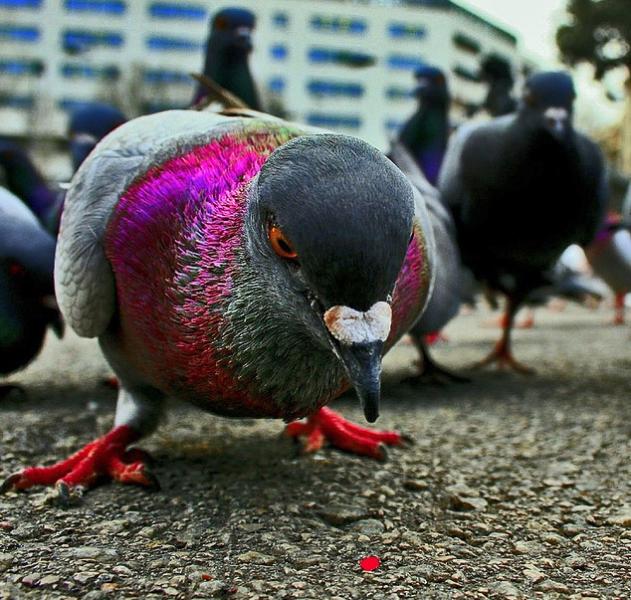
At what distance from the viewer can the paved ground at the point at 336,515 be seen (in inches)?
72.7

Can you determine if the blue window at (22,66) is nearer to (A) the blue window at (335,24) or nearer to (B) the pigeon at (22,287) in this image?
(A) the blue window at (335,24)

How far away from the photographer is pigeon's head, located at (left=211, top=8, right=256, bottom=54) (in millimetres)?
5340

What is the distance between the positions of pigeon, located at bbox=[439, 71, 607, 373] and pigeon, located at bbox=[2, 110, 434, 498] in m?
2.05

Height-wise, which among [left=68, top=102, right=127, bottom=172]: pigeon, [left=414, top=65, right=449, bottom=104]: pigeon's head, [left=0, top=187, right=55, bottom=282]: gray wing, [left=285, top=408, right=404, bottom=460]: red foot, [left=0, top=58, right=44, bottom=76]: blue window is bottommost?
[left=0, top=58, right=44, bottom=76]: blue window

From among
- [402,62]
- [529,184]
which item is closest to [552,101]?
[529,184]

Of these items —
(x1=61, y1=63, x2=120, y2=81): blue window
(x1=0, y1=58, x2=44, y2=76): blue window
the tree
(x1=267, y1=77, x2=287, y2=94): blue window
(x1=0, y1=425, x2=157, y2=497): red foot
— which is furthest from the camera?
(x1=267, y1=77, x2=287, y2=94): blue window

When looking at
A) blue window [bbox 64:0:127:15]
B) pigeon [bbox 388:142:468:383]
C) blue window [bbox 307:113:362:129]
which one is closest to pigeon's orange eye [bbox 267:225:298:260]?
pigeon [bbox 388:142:468:383]

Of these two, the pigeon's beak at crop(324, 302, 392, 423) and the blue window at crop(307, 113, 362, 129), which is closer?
the pigeon's beak at crop(324, 302, 392, 423)

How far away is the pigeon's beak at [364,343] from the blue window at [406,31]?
49.0 metres

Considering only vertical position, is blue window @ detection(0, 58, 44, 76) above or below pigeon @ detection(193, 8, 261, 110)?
below

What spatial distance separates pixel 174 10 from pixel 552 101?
4395 centimetres

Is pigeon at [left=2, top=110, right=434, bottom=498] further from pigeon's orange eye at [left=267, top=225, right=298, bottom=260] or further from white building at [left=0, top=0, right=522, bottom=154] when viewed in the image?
white building at [left=0, top=0, right=522, bottom=154]

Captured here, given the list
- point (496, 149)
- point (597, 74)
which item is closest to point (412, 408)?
point (496, 149)

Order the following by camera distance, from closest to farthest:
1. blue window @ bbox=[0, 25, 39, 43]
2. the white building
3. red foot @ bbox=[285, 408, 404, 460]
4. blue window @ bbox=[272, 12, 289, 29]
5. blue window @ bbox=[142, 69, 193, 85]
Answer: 1. red foot @ bbox=[285, 408, 404, 460]
2. blue window @ bbox=[142, 69, 193, 85]
3. blue window @ bbox=[0, 25, 39, 43]
4. the white building
5. blue window @ bbox=[272, 12, 289, 29]
